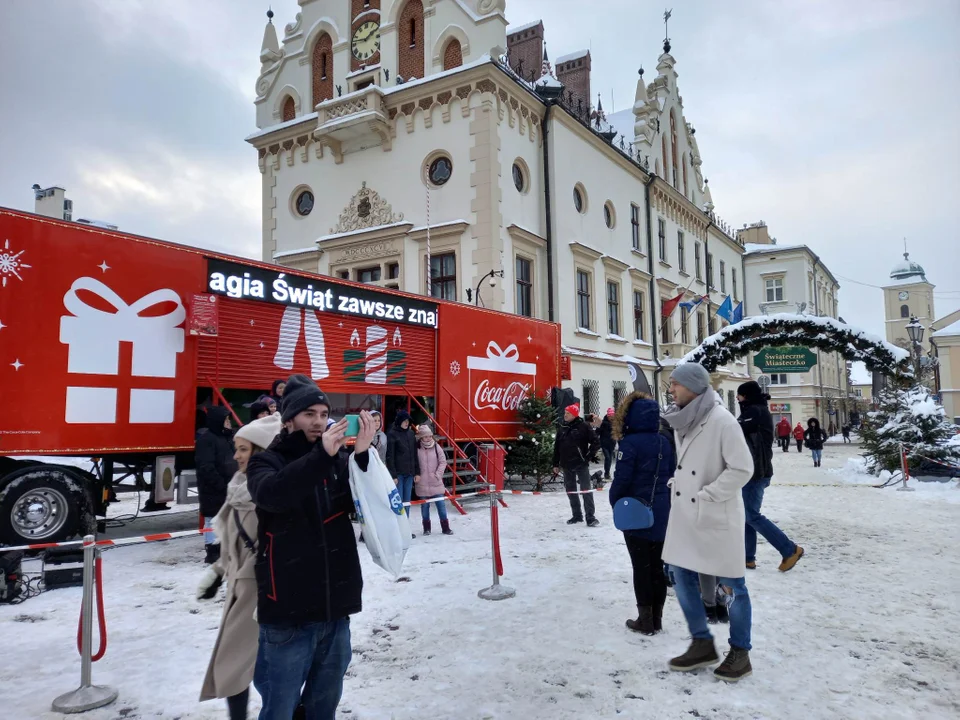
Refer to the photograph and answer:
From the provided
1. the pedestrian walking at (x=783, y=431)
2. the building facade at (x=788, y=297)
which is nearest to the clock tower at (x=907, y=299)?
the building facade at (x=788, y=297)

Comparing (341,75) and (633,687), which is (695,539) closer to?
(633,687)

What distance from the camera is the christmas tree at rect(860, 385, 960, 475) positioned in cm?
1474

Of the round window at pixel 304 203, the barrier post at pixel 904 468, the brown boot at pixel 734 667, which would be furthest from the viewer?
the round window at pixel 304 203

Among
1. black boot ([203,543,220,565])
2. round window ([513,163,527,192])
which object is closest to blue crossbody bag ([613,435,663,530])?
black boot ([203,543,220,565])

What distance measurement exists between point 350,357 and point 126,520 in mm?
4389

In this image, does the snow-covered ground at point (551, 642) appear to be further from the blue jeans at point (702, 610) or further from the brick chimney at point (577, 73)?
the brick chimney at point (577, 73)

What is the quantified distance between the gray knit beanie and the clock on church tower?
20.0 metres

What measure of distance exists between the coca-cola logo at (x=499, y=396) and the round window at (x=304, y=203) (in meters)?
10.6

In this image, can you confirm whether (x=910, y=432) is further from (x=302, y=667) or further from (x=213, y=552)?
(x=302, y=667)

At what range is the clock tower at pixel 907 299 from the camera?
82375mm

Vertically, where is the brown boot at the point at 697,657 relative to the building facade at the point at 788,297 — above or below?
below

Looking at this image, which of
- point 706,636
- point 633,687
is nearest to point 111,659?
point 633,687

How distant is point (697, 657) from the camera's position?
177 inches

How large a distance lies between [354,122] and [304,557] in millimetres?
19322
